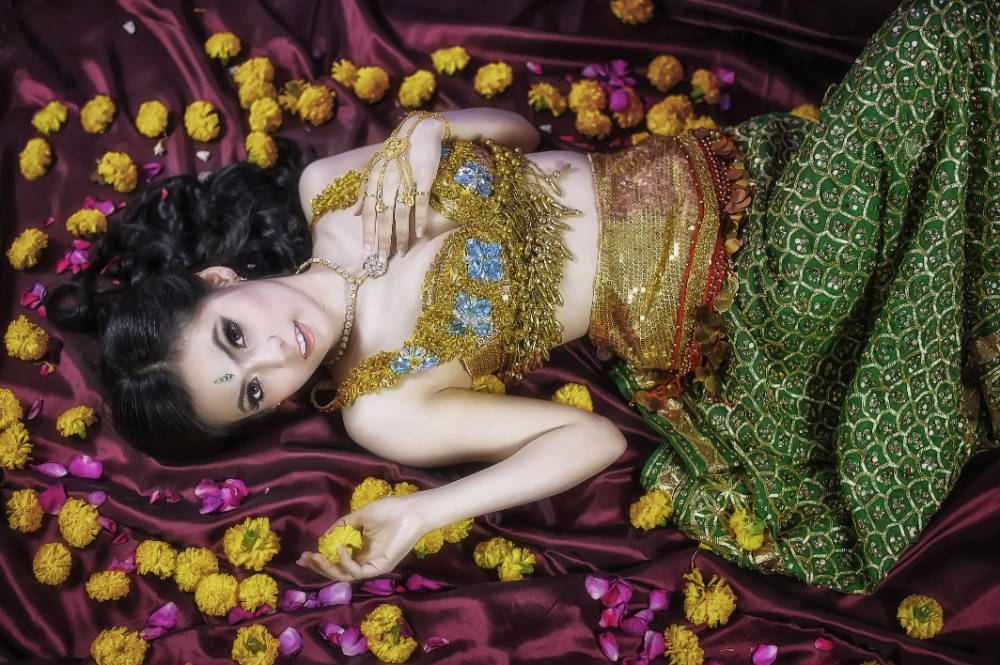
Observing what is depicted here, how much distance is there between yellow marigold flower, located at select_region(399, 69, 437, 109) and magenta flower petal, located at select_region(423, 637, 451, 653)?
1670 mm

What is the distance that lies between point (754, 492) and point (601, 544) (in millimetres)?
429

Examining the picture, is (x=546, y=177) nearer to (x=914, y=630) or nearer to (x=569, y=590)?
(x=569, y=590)

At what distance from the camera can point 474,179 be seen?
201 cm

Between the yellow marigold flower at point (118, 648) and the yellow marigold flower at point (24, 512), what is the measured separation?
0.40 m

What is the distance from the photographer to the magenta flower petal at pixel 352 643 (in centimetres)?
202

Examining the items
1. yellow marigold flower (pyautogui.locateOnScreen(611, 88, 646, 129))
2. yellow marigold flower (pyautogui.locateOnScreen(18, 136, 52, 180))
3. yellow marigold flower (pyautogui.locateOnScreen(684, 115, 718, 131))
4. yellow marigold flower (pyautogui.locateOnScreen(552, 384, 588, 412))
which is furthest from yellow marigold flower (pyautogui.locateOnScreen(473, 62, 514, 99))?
yellow marigold flower (pyautogui.locateOnScreen(18, 136, 52, 180))

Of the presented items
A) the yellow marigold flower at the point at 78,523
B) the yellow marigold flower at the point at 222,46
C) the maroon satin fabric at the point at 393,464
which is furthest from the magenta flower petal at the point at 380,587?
the yellow marigold flower at the point at 222,46

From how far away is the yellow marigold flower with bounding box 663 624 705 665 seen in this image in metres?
1.99

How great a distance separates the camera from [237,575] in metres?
2.17

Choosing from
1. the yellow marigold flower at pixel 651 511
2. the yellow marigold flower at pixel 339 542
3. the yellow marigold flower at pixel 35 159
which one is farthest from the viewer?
the yellow marigold flower at pixel 35 159

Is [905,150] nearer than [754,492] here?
Yes

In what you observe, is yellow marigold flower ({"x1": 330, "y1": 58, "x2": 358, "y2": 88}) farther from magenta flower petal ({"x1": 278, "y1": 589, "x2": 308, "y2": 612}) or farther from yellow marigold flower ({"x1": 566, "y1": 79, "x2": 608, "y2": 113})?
magenta flower petal ({"x1": 278, "y1": 589, "x2": 308, "y2": 612})

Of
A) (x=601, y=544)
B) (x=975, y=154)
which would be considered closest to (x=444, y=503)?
(x=601, y=544)

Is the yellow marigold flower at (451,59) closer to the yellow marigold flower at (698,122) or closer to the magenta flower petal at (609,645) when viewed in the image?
the yellow marigold flower at (698,122)
